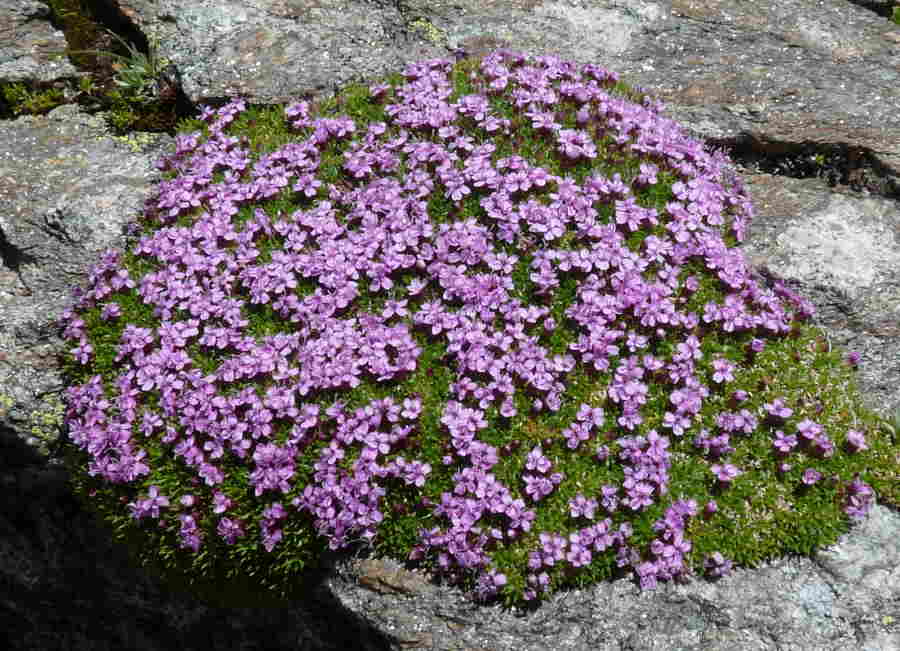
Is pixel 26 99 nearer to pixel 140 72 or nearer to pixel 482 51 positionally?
pixel 140 72

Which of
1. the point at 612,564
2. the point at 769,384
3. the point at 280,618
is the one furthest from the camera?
the point at 280,618

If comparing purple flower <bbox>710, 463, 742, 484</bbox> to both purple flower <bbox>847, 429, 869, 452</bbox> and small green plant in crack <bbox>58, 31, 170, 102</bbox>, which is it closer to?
purple flower <bbox>847, 429, 869, 452</bbox>

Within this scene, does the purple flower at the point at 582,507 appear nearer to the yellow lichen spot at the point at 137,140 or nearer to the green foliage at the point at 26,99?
the yellow lichen spot at the point at 137,140

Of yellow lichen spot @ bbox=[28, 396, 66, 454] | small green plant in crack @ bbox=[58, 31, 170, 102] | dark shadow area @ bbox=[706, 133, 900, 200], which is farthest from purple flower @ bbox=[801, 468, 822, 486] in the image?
small green plant in crack @ bbox=[58, 31, 170, 102]

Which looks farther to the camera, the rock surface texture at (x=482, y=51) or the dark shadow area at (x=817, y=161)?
the dark shadow area at (x=817, y=161)

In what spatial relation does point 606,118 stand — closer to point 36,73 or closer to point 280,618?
point 280,618

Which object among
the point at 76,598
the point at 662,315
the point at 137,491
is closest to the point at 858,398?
the point at 662,315

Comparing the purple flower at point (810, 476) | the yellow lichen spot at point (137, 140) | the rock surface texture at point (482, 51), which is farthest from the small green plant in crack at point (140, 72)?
the purple flower at point (810, 476)
